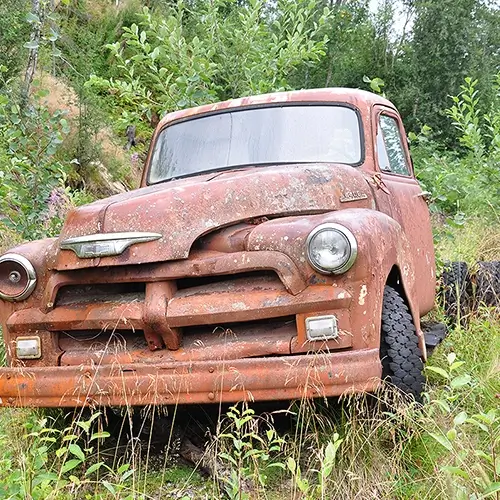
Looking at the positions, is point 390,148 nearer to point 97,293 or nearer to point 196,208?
point 196,208

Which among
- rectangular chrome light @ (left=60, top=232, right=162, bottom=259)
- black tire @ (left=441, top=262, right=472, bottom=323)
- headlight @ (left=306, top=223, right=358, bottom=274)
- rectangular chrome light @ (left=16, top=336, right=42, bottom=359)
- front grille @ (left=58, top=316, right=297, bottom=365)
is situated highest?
headlight @ (left=306, top=223, right=358, bottom=274)

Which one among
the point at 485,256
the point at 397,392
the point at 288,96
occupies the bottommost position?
the point at 485,256

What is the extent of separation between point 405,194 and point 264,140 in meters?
1.06

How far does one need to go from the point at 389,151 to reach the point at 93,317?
7.93ft

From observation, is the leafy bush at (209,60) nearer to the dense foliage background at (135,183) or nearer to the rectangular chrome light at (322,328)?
the dense foliage background at (135,183)

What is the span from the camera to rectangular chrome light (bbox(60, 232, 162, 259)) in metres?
3.06

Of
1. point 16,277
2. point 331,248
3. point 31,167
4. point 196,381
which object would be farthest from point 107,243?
point 31,167

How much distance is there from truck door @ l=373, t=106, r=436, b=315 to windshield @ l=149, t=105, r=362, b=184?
0.78 ft

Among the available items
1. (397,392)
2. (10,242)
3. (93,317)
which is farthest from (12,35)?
(397,392)

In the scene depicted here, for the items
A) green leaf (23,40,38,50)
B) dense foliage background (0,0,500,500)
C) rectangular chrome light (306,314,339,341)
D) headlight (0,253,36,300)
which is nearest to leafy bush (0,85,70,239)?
dense foliage background (0,0,500,500)

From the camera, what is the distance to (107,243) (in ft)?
10.1

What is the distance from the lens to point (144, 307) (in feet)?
9.71

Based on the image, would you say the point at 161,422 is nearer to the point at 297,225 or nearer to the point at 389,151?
the point at 297,225

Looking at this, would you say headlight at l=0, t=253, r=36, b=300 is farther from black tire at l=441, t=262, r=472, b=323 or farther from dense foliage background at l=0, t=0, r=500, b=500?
black tire at l=441, t=262, r=472, b=323
